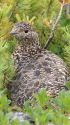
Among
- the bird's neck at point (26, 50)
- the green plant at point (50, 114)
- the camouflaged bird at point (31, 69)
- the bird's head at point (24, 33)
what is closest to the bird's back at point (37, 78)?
the camouflaged bird at point (31, 69)

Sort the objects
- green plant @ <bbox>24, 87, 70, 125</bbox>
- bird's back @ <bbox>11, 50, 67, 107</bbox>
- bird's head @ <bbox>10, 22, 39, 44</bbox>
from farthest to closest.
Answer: bird's head @ <bbox>10, 22, 39, 44</bbox>
bird's back @ <bbox>11, 50, 67, 107</bbox>
green plant @ <bbox>24, 87, 70, 125</bbox>

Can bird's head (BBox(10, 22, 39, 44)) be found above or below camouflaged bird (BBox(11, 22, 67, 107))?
above

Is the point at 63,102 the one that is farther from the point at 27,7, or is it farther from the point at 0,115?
the point at 27,7

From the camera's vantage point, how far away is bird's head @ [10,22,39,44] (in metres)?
5.44

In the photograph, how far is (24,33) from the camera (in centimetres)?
560

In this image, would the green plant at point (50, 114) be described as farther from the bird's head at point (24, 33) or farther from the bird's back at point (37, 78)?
the bird's head at point (24, 33)

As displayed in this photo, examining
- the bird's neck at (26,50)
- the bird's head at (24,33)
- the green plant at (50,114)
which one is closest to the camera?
the green plant at (50,114)

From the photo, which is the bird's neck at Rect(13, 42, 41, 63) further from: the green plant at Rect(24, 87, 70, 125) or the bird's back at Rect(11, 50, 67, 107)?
the green plant at Rect(24, 87, 70, 125)

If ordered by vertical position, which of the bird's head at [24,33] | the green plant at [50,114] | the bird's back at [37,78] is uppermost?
the green plant at [50,114]

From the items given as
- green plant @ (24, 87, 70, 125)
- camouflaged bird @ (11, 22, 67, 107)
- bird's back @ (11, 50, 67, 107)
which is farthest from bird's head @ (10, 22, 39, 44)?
green plant @ (24, 87, 70, 125)

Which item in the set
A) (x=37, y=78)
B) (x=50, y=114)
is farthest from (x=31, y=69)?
(x=50, y=114)

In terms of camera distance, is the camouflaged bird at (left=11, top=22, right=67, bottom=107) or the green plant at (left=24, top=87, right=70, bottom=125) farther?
the camouflaged bird at (left=11, top=22, right=67, bottom=107)

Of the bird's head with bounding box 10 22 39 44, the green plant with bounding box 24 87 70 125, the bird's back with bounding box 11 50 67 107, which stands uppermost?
the green plant with bounding box 24 87 70 125

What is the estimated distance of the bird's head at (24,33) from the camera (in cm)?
544
